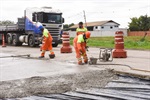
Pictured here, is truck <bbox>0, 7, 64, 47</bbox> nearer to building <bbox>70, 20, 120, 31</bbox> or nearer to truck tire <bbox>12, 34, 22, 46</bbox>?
truck tire <bbox>12, 34, 22, 46</bbox>

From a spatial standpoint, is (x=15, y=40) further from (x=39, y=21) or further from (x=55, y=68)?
(x=55, y=68)

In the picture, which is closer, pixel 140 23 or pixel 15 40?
pixel 15 40

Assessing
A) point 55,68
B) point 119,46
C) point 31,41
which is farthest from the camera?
point 31,41

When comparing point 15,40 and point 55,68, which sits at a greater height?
point 15,40

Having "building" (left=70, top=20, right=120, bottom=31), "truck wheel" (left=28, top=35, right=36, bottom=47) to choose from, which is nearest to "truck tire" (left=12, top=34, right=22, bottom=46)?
"truck wheel" (left=28, top=35, right=36, bottom=47)

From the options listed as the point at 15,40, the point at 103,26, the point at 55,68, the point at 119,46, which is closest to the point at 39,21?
the point at 15,40

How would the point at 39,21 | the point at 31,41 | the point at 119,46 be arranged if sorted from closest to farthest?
the point at 119,46
the point at 39,21
the point at 31,41

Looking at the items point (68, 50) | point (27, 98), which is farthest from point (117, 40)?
point (27, 98)

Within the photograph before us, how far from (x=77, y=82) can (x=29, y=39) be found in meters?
18.7


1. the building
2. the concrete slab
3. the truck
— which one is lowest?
the concrete slab

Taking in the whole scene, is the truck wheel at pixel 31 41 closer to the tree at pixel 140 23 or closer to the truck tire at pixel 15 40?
the truck tire at pixel 15 40

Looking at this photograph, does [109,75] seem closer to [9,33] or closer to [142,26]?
[9,33]

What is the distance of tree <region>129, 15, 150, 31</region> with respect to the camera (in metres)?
78.7

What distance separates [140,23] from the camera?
81.1m
